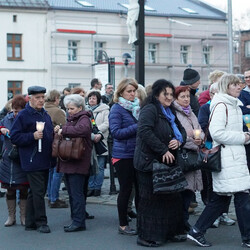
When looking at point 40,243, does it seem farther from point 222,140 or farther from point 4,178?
point 222,140

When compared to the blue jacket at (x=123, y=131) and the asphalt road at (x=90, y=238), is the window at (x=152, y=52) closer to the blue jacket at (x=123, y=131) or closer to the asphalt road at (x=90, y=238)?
the asphalt road at (x=90, y=238)

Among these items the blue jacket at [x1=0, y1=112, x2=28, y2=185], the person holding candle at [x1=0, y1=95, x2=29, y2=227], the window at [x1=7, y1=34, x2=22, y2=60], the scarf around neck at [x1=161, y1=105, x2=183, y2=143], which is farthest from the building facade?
the scarf around neck at [x1=161, y1=105, x2=183, y2=143]

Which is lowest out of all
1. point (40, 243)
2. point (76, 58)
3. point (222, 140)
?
point (40, 243)

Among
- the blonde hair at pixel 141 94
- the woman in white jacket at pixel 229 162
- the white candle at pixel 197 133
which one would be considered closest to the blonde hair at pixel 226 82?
the woman in white jacket at pixel 229 162

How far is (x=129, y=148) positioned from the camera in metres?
8.41

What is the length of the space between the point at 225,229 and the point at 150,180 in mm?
1492

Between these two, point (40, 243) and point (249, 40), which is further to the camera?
point (249, 40)

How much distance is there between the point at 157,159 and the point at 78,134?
4.72 ft

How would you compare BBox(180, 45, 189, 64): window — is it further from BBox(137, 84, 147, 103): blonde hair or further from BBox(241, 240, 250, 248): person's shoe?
BBox(241, 240, 250, 248): person's shoe

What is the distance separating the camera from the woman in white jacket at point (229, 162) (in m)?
7.42

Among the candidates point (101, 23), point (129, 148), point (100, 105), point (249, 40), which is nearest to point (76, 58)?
point (101, 23)

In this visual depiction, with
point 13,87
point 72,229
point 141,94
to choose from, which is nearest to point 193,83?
point 141,94

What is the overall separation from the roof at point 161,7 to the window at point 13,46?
138 inches

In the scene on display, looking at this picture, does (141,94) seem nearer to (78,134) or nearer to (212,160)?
(78,134)
